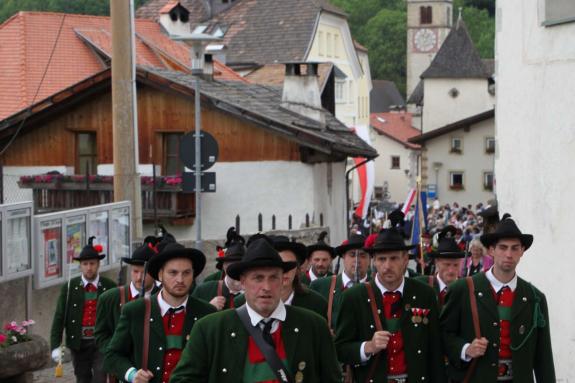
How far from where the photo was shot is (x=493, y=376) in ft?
29.8

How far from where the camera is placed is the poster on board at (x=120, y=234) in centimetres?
1983

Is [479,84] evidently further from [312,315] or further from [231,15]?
[312,315]

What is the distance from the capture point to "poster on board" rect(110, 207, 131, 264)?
1983 cm

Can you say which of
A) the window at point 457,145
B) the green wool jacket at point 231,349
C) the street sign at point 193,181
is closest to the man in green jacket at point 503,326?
the green wool jacket at point 231,349

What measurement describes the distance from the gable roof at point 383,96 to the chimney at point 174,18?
250 feet

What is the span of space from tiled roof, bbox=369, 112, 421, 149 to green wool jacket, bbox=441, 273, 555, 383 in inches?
3754

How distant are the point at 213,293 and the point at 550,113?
5.18 m

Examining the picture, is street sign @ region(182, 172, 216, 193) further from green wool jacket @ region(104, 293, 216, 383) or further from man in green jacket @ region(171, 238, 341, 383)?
man in green jacket @ region(171, 238, 341, 383)

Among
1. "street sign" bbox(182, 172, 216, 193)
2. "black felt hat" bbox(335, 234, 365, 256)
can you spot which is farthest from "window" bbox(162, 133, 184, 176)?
"black felt hat" bbox(335, 234, 365, 256)

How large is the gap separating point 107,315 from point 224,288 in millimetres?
975

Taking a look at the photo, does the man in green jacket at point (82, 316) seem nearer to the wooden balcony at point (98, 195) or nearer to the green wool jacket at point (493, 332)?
the green wool jacket at point (493, 332)

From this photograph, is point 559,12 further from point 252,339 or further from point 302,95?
point 302,95

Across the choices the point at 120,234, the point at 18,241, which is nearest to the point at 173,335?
the point at 18,241

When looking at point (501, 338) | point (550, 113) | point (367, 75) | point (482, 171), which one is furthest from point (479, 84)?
point (501, 338)
